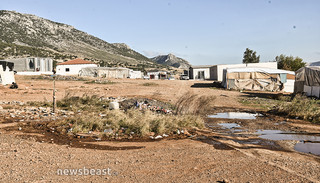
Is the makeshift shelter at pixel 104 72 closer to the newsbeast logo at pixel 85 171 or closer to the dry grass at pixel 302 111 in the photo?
the dry grass at pixel 302 111

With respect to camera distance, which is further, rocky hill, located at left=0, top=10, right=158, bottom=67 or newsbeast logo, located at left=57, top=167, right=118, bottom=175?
rocky hill, located at left=0, top=10, right=158, bottom=67

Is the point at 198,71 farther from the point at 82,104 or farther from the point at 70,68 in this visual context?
the point at 82,104

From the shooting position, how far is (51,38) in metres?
98.2

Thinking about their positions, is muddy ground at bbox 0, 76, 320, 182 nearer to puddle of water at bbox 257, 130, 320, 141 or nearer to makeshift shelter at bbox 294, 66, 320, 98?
puddle of water at bbox 257, 130, 320, 141

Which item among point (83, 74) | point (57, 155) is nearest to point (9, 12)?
point (83, 74)

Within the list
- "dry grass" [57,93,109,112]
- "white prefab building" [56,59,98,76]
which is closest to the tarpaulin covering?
"dry grass" [57,93,109,112]

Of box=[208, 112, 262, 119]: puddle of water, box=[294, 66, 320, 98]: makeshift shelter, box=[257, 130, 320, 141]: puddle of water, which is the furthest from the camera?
box=[294, 66, 320, 98]: makeshift shelter

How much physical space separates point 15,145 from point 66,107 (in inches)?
243

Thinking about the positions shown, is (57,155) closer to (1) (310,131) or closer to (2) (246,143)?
(2) (246,143)

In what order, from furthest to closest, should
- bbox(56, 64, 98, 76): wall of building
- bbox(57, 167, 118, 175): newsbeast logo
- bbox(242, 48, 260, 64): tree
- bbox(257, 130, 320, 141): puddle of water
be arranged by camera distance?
bbox(242, 48, 260, 64): tree, bbox(56, 64, 98, 76): wall of building, bbox(257, 130, 320, 141): puddle of water, bbox(57, 167, 118, 175): newsbeast logo

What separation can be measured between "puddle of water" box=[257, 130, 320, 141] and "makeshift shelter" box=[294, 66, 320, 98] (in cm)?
1296

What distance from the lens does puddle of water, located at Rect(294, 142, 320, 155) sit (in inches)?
267

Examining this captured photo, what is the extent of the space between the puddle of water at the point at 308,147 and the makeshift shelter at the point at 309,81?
46.7 ft

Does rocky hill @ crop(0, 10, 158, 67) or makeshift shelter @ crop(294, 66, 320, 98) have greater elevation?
rocky hill @ crop(0, 10, 158, 67)
